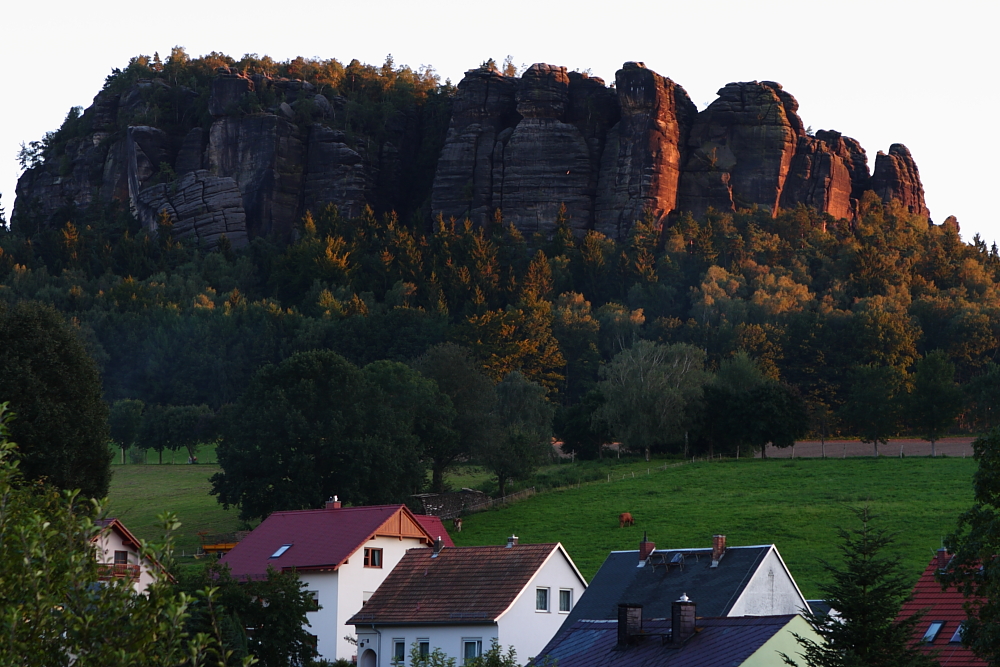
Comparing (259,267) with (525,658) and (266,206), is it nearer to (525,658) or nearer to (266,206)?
(266,206)

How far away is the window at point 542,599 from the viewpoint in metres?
43.6

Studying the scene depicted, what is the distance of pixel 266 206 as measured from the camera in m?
164

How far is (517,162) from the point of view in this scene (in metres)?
160

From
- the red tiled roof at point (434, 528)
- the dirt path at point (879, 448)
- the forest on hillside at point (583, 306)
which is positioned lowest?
the red tiled roof at point (434, 528)

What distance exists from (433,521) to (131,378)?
77379 millimetres

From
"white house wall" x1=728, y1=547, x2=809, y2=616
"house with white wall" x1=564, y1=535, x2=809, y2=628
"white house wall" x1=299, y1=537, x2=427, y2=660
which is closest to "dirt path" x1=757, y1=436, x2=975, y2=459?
"white house wall" x1=299, y1=537, x2=427, y2=660

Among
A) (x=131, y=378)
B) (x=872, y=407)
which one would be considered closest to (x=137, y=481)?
(x=131, y=378)

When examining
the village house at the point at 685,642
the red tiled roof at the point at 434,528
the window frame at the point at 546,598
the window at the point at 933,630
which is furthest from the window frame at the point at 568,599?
the window at the point at 933,630

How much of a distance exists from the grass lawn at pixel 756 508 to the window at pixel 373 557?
827 centimetres

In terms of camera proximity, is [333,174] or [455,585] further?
[333,174]

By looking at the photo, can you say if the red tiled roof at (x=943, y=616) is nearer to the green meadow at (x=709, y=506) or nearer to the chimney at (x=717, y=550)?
the chimney at (x=717, y=550)

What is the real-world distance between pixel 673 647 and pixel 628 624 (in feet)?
5.83

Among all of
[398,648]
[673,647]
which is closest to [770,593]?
[673,647]

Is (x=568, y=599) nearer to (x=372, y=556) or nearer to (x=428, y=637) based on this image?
(x=428, y=637)
